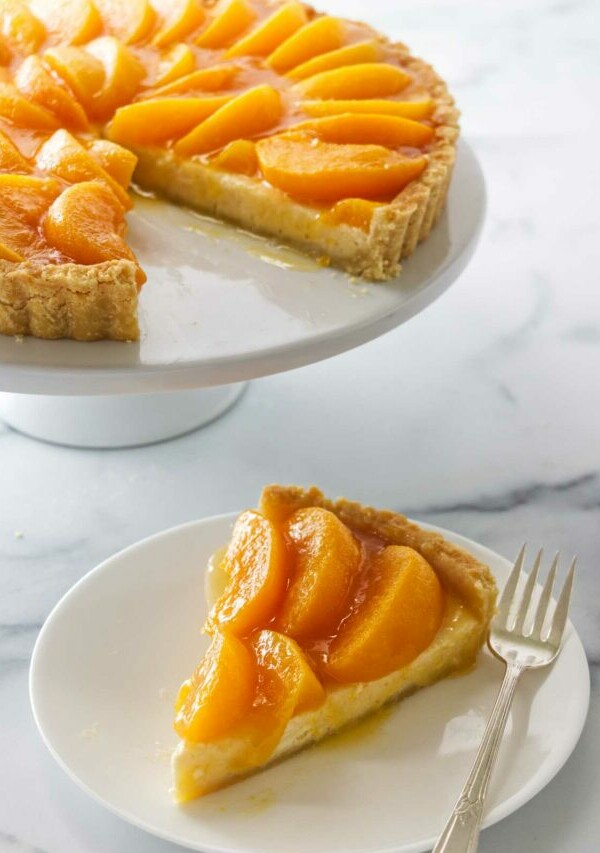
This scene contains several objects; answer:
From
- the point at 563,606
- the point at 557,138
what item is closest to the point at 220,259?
the point at 563,606

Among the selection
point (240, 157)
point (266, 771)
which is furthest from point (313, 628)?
point (240, 157)

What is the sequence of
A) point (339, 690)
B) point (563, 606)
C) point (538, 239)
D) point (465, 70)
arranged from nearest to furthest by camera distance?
point (339, 690), point (563, 606), point (538, 239), point (465, 70)

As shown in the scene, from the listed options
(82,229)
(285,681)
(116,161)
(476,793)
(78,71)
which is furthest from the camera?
(78,71)

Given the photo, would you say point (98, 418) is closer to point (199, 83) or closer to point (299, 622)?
point (199, 83)

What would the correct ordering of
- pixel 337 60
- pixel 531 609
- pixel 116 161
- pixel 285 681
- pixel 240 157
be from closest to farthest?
pixel 285 681 < pixel 531 609 < pixel 116 161 < pixel 240 157 < pixel 337 60

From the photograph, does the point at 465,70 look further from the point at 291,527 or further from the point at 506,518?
the point at 291,527
